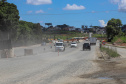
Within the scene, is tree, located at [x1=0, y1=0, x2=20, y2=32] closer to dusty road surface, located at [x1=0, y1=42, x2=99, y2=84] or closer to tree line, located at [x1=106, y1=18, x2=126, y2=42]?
dusty road surface, located at [x1=0, y1=42, x2=99, y2=84]

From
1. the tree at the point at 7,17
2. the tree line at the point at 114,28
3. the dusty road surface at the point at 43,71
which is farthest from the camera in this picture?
the tree line at the point at 114,28

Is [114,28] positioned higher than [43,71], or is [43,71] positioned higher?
[114,28]

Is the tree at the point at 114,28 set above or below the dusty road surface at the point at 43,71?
above

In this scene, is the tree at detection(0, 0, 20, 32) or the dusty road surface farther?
the tree at detection(0, 0, 20, 32)

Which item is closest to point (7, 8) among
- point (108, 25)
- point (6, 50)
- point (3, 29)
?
point (3, 29)

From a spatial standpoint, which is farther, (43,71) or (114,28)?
(114,28)

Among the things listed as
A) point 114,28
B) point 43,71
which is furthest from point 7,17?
point 114,28

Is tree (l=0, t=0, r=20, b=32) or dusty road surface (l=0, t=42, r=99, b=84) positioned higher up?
tree (l=0, t=0, r=20, b=32)

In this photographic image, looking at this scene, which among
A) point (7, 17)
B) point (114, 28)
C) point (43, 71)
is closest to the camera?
point (43, 71)

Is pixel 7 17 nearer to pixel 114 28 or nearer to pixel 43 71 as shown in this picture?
pixel 43 71

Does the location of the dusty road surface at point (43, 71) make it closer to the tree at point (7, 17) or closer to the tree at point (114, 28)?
the tree at point (7, 17)

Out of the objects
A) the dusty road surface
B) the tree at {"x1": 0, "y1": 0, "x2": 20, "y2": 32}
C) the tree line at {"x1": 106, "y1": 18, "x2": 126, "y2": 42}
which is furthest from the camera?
the tree line at {"x1": 106, "y1": 18, "x2": 126, "y2": 42}

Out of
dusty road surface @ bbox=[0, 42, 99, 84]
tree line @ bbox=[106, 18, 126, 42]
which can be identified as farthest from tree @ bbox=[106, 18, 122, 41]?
dusty road surface @ bbox=[0, 42, 99, 84]

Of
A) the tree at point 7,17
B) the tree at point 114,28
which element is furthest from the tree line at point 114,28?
the tree at point 7,17
